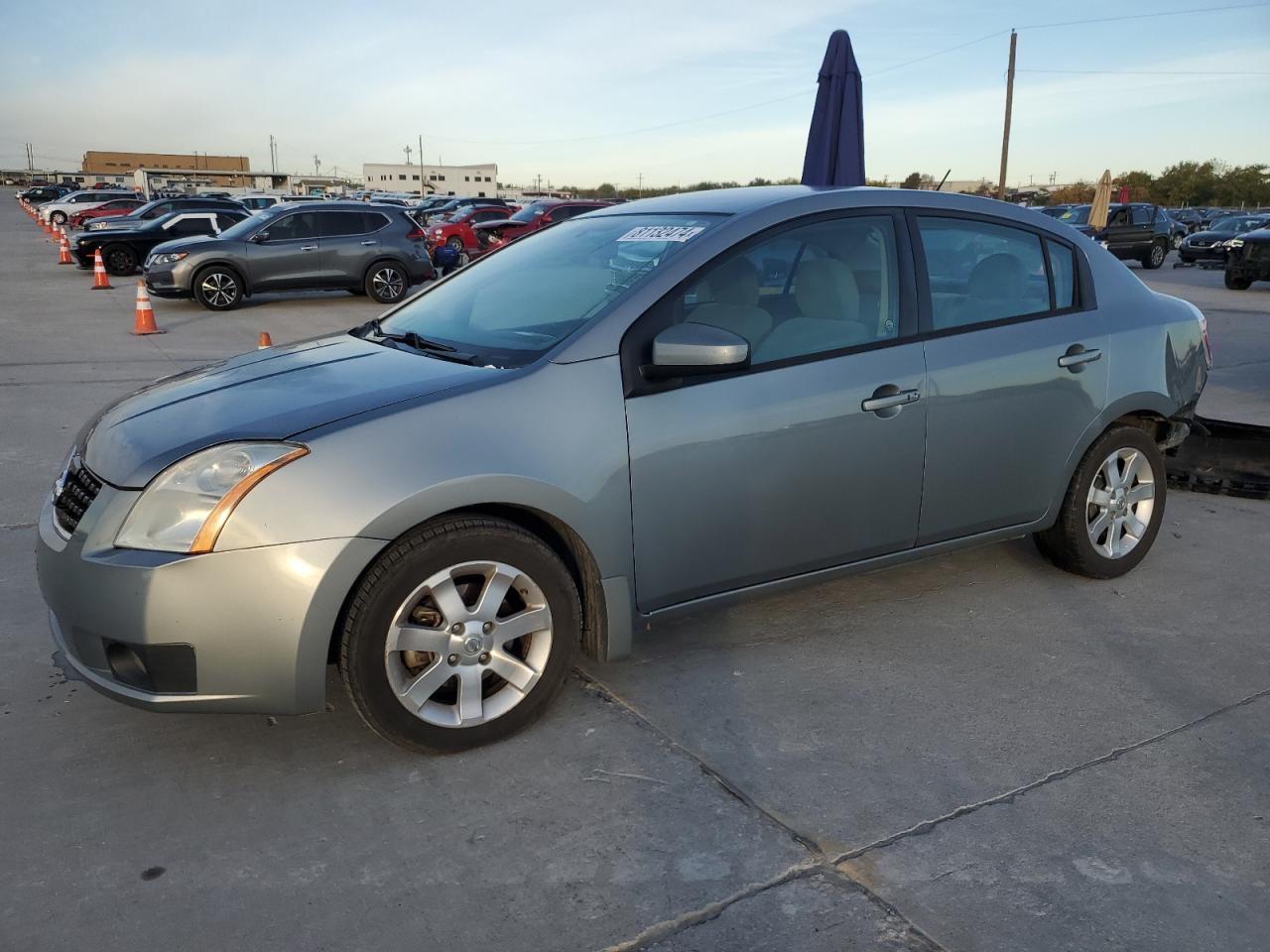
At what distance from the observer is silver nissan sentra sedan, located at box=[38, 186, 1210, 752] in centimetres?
286

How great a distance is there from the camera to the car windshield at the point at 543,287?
3535 mm

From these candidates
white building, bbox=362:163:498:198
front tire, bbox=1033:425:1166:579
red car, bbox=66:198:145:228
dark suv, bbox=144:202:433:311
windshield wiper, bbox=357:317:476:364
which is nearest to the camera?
windshield wiper, bbox=357:317:476:364

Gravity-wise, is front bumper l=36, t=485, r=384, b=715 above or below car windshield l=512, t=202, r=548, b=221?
below

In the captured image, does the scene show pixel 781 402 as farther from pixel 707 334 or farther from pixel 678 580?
pixel 678 580

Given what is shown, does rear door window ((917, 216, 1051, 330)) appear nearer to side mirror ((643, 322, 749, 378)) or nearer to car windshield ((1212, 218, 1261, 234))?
side mirror ((643, 322, 749, 378))

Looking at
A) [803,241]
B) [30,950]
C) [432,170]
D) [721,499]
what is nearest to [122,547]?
[30,950]

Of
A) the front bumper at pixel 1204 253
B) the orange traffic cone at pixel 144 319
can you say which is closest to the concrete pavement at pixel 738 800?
the orange traffic cone at pixel 144 319

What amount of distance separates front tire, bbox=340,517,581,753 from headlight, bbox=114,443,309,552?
1.33 feet

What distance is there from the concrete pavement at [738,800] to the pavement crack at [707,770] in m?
0.01

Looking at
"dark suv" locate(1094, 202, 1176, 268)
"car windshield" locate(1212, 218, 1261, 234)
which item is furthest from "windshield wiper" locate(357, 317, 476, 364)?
"car windshield" locate(1212, 218, 1261, 234)

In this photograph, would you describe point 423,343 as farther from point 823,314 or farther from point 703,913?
point 703,913

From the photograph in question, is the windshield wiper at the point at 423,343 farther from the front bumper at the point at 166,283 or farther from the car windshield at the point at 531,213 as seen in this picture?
the car windshield at the point at 531,213

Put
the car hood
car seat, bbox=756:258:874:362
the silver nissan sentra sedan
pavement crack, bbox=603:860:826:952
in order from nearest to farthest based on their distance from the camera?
pavement crack, bbox=603:860:826:952 → the silver nissan sentra sedan → the car hood → car seat, bbox=756:258:874:362

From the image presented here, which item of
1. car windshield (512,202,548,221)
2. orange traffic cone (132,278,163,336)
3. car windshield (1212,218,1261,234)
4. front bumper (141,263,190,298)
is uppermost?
car windshield (512,202,548,221)
